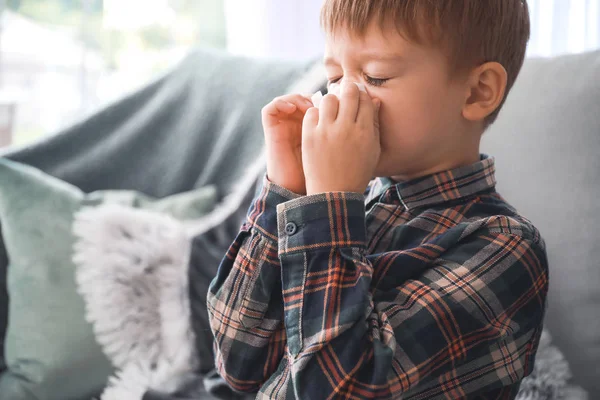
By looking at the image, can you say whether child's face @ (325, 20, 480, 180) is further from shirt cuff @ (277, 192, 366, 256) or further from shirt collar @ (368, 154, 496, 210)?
shirt cuff @ (277, 192, 366, 256)

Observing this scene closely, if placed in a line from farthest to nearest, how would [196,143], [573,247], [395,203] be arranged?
1. [196,143]
2. [573,247]
3. [395,203]

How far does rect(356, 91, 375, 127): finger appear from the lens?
0.82 meters

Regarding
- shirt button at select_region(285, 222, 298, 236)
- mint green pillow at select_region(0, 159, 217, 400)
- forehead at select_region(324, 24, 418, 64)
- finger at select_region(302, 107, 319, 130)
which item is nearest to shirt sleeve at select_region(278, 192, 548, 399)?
shirt button at select_region(285, 222, 298, 236)

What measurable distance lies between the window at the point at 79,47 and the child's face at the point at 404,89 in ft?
4.54

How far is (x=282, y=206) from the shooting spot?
0.79 metres

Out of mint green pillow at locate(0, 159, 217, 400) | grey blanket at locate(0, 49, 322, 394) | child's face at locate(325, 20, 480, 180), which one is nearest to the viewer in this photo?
child's face at locate(325, 20, 480, 180)

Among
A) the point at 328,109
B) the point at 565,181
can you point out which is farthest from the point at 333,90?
the point at 565,181

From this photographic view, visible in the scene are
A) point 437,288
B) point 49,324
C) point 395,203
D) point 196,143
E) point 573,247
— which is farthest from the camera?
point 196,143

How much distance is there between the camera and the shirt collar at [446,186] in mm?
903

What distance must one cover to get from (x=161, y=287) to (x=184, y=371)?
0.19 m

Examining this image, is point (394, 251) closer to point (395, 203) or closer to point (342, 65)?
point (395, 203)

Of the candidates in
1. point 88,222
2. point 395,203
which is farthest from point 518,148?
point 88,222

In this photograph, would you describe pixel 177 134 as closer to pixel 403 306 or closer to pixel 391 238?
pixel 391 238

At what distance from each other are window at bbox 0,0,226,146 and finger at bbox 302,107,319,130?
4.54ft
